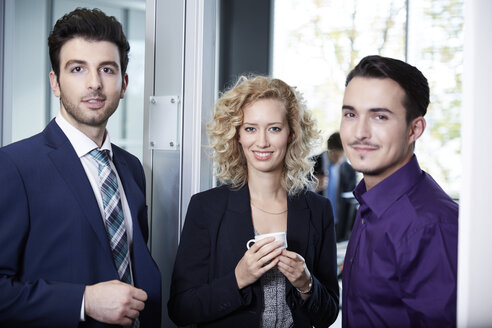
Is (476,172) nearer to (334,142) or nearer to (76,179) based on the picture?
(76,179)

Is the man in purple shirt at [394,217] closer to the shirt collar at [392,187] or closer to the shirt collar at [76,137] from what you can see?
the shirt collar at [392,187]

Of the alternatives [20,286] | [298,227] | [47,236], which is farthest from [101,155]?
[298,227]

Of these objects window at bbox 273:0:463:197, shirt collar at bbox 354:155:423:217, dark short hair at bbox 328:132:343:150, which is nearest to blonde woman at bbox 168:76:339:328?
shirt collar at bbox 354:155:423:217

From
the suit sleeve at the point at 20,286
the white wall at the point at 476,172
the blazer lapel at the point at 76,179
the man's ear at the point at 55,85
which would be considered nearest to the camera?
the white wall at the point at 476,172

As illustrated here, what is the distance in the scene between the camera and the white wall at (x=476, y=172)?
764 millimetres

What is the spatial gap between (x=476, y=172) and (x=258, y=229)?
1023mm

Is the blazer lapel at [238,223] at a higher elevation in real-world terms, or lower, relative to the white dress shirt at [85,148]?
lower

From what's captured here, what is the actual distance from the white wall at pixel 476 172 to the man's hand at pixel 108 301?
804mm

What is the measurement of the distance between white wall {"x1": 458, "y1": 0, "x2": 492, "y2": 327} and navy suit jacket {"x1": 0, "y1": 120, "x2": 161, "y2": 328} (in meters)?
0.91

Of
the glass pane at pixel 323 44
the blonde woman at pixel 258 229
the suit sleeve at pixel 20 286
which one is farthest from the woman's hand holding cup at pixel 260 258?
the glass pane at pixel 323 44

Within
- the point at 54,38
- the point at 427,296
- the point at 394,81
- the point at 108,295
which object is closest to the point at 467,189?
the point at 427,296

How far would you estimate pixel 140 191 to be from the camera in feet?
4.92

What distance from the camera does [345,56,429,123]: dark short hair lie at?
51.9 inches

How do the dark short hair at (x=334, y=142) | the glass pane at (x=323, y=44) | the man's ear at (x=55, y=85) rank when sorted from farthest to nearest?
the glass pane at (x=323, y=44), the dark short hair at (x=334, y=142), the man's ear at (x=55, y=85)
